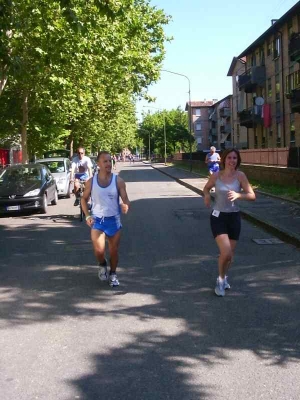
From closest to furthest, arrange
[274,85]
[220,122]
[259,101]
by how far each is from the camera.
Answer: [274,85], [259,101], [220,122]

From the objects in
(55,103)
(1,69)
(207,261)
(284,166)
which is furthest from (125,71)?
(207,261)

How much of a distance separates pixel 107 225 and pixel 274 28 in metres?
37.9

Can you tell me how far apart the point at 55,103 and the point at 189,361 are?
79.4 feet

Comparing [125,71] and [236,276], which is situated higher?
[125,71]

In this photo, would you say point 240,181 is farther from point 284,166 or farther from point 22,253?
point 284,166

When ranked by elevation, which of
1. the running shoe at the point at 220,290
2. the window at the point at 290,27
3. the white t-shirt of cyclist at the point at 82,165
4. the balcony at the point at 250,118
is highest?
the window at the point at 290,27

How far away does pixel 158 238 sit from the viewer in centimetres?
1018

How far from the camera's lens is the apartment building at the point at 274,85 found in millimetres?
36906

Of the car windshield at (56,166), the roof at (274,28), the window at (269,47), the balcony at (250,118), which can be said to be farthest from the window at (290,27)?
the car windshield at (56,166)

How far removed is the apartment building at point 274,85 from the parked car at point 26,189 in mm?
19832

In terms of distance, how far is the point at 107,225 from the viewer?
6367mm

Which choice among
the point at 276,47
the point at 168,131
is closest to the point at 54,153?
the point at 276,47

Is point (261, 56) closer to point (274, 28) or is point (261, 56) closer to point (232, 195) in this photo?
point (274, 28)

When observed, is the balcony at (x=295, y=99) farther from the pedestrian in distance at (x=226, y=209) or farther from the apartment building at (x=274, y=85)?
the pedestrian in distance at (x=226, y=209)
